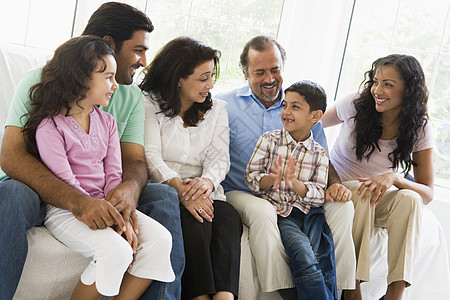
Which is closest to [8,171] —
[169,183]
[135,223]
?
[135,223]

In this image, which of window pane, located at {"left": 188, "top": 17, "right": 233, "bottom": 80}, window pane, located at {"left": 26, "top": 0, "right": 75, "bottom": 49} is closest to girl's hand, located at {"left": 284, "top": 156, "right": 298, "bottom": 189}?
window pane, located at {"left": 188, "top": 17, "right": 233, "bottom": 80}

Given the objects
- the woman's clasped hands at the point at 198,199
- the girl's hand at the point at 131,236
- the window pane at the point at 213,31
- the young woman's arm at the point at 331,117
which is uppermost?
the window pane at the point at 213,31

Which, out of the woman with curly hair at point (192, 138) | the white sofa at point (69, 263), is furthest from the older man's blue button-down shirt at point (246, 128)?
the white sofa at point (69, 263)

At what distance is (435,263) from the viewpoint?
2469 millimetres

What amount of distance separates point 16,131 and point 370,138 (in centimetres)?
157

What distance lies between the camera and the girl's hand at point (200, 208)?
6.43 feet

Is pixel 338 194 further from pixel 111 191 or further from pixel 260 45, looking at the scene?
pixel 111 191

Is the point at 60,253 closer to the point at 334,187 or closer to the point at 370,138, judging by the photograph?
the point at 334,187

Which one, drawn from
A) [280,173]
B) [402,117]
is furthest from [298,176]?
[402,117]

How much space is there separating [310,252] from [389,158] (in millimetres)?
753

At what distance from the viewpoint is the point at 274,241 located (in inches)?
80.4

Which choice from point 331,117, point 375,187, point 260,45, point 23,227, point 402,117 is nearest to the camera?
point 23,227

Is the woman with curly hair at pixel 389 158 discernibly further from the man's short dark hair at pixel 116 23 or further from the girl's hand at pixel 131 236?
the man's short dark hair at pixel 116 23

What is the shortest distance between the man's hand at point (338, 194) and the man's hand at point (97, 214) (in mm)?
970
